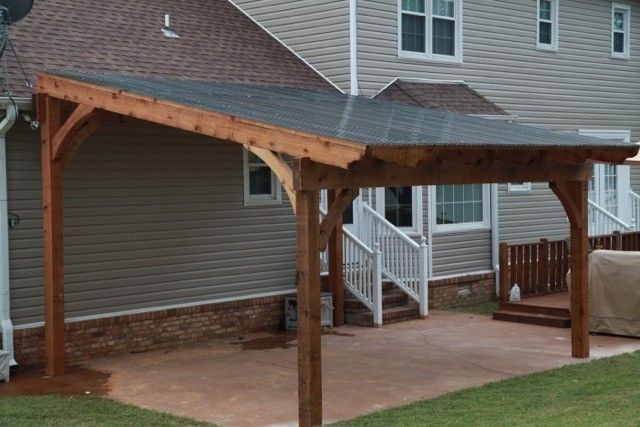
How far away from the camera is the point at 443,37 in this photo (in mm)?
17906

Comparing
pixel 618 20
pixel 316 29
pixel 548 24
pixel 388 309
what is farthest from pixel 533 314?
pixel 618 20

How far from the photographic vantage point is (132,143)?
43.9ft

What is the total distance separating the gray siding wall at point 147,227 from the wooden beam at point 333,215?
4.34m

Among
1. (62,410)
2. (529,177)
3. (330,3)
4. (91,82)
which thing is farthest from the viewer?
(330,3)

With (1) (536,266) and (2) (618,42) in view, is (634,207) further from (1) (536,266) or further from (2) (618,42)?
(1) (536,266)

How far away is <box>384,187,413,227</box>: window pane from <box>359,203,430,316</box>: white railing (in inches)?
33.3

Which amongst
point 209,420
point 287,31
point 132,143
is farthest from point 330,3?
point 209,420

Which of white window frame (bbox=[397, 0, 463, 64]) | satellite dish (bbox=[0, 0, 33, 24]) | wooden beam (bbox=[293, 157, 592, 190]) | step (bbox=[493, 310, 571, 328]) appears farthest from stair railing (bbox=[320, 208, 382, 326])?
satellite dish (bbox=[0, 0, 33, 24])

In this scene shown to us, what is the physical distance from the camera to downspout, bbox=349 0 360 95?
16234mm

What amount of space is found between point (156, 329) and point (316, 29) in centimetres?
596

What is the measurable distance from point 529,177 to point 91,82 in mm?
5166

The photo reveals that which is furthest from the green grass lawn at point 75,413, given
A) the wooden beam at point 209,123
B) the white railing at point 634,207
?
the white railing at point 634,207

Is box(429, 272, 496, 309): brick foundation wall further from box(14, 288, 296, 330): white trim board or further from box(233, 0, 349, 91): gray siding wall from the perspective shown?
box(233, 0, 349, 91): gray siding wall

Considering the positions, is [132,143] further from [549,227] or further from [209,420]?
[549,227]
